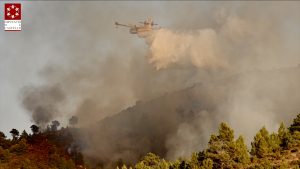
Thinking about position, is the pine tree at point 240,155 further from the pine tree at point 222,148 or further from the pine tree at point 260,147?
the pine tree at point 260,147

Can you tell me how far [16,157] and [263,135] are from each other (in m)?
119

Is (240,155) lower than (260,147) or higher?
lower

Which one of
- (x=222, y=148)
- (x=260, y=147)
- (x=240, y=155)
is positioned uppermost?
(x=222, y=148)

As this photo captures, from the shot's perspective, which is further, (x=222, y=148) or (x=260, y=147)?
(x=260, y=147)

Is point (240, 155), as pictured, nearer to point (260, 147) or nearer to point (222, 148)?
point (222, 148)

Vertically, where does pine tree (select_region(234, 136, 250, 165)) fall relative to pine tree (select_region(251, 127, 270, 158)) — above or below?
below

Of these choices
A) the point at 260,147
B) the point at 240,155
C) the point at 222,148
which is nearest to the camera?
the point at 240,155

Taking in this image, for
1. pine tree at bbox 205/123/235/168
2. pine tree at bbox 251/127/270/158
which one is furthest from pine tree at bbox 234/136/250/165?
pine tree at bbox 251/127/270/158

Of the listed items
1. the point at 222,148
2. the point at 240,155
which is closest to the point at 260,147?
the point at 240,155

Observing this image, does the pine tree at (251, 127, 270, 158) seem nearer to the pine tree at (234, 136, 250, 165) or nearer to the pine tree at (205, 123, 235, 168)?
the pine tree at (234, 136, 250, 165)

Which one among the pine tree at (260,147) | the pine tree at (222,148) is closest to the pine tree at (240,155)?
the pine tree at (222,148)

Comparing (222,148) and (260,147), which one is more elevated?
(222,148)

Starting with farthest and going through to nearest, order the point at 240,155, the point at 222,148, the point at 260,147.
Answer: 1. the point at 260,147
2. the point at 222,148
3. the point at 240,155

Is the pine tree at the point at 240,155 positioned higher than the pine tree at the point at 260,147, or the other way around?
the pine tree at the point at 260,147
